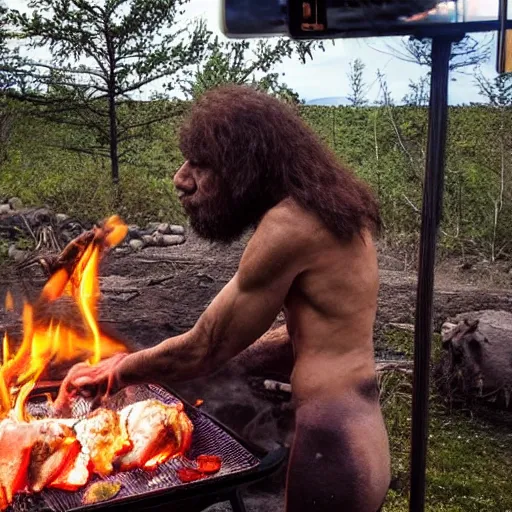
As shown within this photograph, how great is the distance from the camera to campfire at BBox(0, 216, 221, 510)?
2.13 meters

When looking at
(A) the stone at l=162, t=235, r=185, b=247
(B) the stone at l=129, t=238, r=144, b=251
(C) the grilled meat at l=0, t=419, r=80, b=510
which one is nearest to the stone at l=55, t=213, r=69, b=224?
(B) the stone at l=129, t=238, r=144, b=251

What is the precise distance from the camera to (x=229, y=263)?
2859 millimetres

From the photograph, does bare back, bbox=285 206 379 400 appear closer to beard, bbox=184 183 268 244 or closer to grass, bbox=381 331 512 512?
beard, bbox=184 183 268 244

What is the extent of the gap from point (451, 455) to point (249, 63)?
1.57m

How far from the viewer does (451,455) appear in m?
2.80

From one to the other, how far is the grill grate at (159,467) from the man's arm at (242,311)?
0.27m

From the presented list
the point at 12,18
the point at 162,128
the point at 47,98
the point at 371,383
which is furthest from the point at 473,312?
the point at 12,18

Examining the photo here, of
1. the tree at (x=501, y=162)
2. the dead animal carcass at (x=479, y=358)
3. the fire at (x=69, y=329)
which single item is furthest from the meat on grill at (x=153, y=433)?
the tree at (x=501, y=162)

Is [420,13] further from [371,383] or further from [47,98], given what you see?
[47,98]

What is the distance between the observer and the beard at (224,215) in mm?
2148

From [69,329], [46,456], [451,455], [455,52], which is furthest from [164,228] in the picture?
[451,455]

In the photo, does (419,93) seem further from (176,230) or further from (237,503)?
(237,503)

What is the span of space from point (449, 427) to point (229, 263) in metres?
1.00

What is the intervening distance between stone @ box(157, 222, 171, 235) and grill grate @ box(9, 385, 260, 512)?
0.59 m
